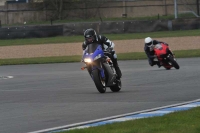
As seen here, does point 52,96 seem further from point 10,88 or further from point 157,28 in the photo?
point 157,28

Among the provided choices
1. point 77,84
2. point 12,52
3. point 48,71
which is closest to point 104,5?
point 12,52

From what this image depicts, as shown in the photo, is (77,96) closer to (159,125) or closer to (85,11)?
(159,125)

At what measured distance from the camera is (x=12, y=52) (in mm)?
36719

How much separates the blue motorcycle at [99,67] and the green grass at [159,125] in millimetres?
5072

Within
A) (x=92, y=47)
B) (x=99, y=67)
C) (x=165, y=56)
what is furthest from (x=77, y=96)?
(x=165, y=56)

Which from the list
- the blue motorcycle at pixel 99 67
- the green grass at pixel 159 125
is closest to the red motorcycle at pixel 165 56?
the blue motorcycle at pixel 99 67

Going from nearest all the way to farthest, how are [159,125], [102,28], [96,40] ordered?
[159,125]
[96,40]
[102,28]

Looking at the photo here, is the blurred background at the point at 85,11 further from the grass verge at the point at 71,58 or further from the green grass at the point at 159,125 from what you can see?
the green grass at the point at 159,125

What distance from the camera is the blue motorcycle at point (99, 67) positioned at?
15.1 meters

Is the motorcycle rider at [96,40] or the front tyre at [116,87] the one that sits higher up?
the motorcycle rider at [96,40]

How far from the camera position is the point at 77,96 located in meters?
14.8

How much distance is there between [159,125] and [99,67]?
20.3ft

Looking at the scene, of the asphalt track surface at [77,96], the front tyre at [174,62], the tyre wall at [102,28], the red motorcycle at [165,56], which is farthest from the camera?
the tyre wall at [102,28]

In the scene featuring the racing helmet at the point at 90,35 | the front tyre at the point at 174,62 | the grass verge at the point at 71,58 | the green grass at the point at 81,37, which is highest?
the racing helmet at the point at 90,35
